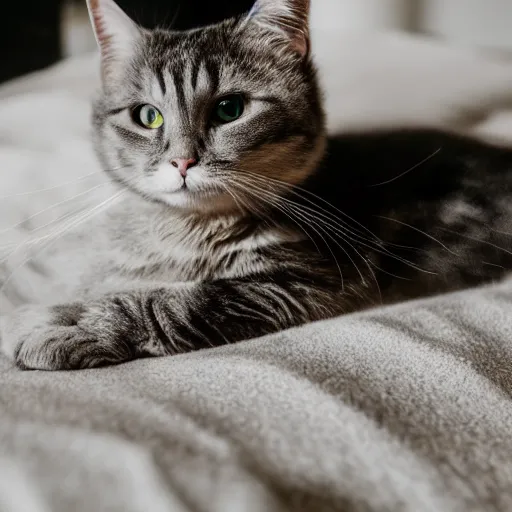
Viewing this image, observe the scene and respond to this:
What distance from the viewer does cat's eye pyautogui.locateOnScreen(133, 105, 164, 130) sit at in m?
0.84

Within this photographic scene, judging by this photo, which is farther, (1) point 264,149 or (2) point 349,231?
(2) point 349,231

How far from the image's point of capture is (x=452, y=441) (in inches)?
20.4

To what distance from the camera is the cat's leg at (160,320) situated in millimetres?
703

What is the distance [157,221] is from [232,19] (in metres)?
0.30

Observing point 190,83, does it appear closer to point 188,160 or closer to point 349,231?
point 188,160

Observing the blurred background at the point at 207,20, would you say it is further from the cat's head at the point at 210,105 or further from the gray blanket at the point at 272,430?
the gray blanket at the point at 272,430

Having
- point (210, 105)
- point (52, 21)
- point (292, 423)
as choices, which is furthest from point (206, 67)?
point (292, 423)

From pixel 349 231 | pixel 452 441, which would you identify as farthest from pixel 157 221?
pixel 452 441

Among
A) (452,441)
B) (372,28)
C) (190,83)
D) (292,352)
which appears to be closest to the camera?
(452,441)

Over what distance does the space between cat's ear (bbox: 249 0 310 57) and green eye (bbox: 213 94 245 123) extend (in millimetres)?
109

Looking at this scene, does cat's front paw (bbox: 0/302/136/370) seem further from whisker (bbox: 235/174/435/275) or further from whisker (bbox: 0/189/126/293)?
whisker (bbox: 235/174/435/275)

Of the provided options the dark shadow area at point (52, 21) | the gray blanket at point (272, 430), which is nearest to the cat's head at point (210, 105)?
the dark shadow area at point (52, 21)

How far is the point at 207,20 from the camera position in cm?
100

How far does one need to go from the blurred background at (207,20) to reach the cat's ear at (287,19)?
0.47ft
